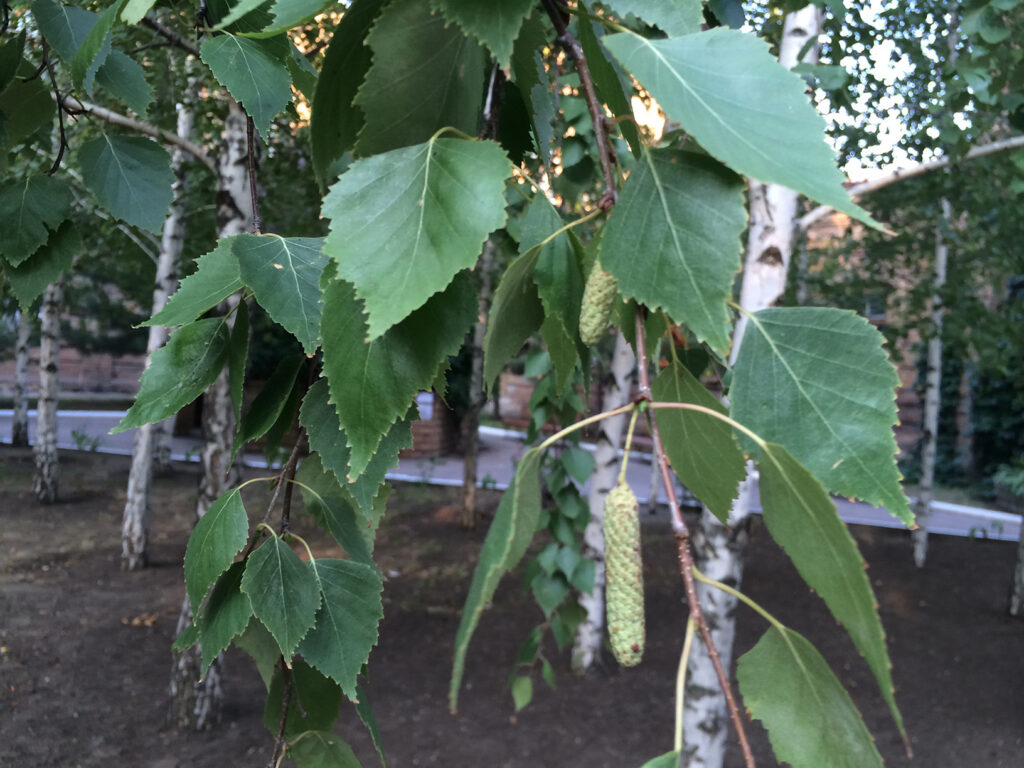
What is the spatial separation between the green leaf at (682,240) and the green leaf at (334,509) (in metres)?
0.41

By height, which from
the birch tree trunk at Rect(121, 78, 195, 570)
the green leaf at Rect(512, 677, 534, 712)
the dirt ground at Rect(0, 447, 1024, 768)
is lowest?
the dirt ground at Rect(0, 447, 1024, 768)

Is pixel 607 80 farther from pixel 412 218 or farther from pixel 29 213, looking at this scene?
pixel 29 213

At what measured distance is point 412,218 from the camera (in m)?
0.45

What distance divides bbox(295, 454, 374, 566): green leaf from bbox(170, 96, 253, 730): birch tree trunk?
341 centimetres

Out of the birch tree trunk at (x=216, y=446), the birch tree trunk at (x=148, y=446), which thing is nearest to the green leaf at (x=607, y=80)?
the birch tree trunk at (x=216, y=446)

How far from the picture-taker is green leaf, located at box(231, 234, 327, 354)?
60cm

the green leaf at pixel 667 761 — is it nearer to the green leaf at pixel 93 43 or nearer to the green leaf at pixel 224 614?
the green leaf at pixel 224 614

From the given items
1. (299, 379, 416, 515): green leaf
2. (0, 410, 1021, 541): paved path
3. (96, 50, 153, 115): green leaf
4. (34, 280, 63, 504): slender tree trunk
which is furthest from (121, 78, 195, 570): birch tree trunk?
(299, 379, 416, 515): green leaf

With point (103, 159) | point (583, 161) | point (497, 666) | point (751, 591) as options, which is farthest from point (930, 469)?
point (103, 159)

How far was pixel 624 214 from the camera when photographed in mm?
443

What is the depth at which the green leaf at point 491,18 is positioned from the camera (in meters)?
0.46

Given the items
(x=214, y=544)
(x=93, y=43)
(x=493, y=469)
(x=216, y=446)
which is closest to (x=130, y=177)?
(x=93, y=43)

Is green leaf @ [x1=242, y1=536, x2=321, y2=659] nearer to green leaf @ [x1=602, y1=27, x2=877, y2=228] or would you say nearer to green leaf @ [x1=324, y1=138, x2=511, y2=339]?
green leaf @ [x1=324, y1=138, x2=511, y2=339]

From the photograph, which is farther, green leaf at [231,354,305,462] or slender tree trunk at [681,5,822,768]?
slender tree trunk at [681,5,822,768]
